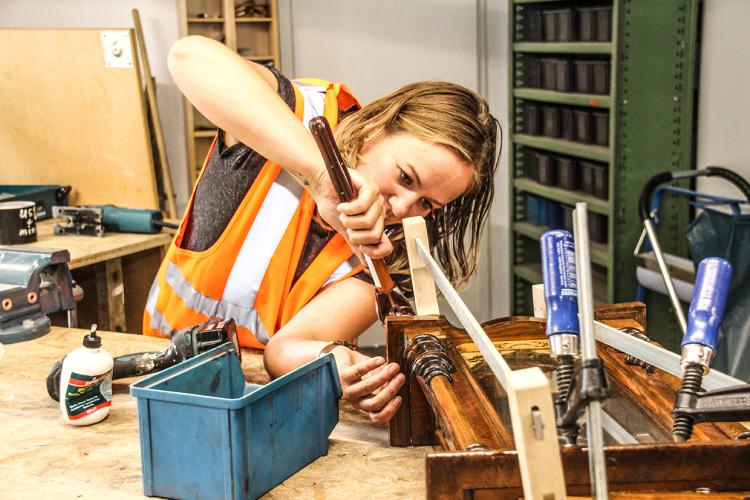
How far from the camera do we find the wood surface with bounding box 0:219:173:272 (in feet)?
8.66

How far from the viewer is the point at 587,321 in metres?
0.78

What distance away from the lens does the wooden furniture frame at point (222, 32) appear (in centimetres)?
433

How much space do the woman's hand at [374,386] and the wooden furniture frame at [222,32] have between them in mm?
3224

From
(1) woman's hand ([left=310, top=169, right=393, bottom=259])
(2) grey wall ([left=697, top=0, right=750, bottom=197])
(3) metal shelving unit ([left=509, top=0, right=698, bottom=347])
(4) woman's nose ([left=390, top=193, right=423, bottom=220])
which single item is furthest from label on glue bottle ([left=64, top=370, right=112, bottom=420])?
(2) grey wall ([left=697, top=0, right=750, bottom=197])

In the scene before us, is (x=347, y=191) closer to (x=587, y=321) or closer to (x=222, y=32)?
(x=587, y=321)

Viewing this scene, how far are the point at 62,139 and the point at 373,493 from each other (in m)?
2.78

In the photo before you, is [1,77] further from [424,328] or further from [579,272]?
[579,272]

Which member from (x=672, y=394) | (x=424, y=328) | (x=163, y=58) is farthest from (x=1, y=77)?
(x=672, y=394)

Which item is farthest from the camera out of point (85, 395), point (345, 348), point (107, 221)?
point (107, 221)

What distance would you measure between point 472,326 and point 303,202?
885 millimetres

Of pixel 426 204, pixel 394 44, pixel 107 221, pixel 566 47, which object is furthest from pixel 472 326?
pixel 394 44

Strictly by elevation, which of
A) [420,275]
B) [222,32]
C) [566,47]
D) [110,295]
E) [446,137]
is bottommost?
[110,295]

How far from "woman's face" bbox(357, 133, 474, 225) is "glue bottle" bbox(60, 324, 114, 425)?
1.88 feet

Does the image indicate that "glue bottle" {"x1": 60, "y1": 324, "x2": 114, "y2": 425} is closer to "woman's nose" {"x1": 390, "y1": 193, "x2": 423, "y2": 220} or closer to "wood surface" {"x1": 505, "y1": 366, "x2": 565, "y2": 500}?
"woman's nose" {"x1": 390, "y1": 193, "x2": 423, "y2": 220}
